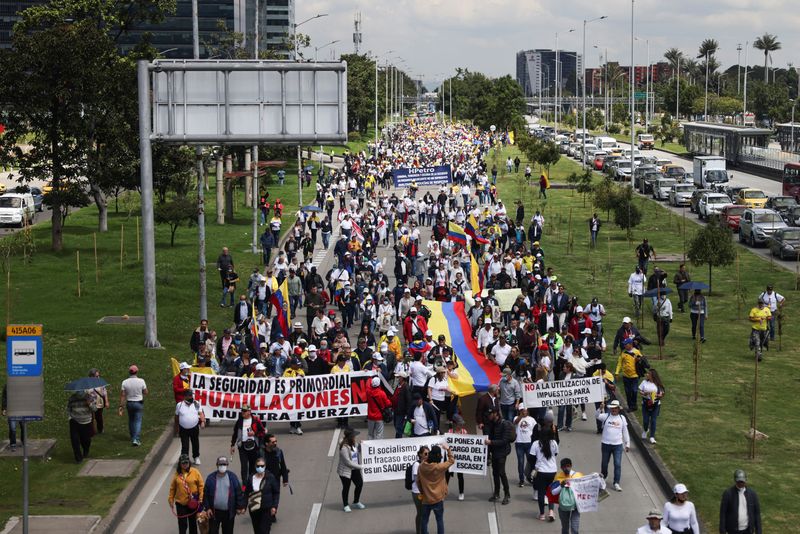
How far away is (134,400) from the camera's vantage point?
20.8 m

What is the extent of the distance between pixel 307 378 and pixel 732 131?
74631 millimetres

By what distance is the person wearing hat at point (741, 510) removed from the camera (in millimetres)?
14820

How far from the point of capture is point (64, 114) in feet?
144

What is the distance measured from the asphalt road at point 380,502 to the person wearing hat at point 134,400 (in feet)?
2.18

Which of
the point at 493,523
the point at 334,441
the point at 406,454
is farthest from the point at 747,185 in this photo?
the point at 493,523

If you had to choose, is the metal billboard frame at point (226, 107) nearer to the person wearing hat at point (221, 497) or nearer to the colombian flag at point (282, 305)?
the colombian flag at point (282, 305)

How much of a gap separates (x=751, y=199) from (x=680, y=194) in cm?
599

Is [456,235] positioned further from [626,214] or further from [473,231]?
[626,214]

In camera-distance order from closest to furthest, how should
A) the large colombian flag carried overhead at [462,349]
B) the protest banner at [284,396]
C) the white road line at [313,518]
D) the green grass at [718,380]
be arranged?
the white road line at [313,518] < the green grass at [718,380] < the protest banner at [284,396] < the large colombian flag carried overhead at [462,349]

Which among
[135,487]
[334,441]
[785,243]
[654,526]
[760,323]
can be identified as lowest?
[135,487]

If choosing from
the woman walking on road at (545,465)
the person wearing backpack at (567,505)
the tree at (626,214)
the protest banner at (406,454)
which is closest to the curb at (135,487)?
the protest banner at (406,454)

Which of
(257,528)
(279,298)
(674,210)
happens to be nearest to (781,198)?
(674,210)

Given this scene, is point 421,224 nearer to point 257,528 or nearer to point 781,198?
point 781,198

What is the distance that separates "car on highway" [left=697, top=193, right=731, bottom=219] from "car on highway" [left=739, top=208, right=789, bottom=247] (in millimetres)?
7823
